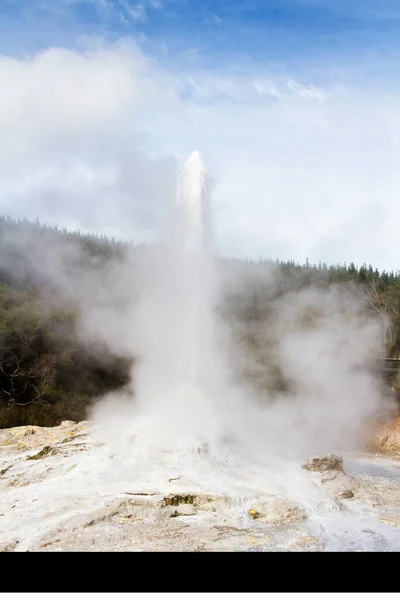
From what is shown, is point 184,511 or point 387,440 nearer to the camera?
point 184,511

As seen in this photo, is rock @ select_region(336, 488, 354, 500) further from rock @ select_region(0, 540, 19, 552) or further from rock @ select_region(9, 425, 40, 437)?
rock @ select_region(9, 425, 40, 437)

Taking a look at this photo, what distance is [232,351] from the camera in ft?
37.6

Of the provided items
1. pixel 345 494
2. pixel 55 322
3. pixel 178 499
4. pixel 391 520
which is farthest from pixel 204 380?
pixel 55 322

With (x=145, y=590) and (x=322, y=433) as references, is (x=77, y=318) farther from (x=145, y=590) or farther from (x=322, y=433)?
(x=145, y=590)

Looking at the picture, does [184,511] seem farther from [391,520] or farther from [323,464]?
[323,464]

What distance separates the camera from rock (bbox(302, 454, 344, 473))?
5.49 m

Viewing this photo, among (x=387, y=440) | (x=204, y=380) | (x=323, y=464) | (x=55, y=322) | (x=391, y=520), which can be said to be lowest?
(x=387, y=440)

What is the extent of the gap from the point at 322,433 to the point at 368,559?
7.84 m

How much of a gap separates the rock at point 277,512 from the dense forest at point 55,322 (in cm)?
633

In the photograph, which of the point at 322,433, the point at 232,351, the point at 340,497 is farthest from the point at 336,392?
the point at 340,497

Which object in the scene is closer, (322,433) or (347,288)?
(322,433)

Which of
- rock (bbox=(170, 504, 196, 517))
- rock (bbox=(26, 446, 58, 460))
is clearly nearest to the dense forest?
rock (bbox=(26, 446, 58, 460))

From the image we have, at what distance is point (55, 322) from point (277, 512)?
347 inches

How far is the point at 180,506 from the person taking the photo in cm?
417
